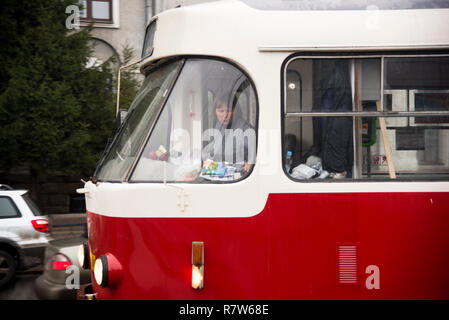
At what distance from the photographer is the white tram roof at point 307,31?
12.4 ft

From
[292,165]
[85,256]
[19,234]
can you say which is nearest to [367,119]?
[292,165]

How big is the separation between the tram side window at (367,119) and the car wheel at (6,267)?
21.3 ft

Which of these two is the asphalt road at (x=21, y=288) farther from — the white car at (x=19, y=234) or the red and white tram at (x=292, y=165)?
the red and white tram at (x=292, y=165)

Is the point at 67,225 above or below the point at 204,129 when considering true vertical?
below

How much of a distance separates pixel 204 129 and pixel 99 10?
49.9 feet

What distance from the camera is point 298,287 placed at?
3711 mm

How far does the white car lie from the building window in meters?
9.82

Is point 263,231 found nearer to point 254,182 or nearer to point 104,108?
point 254,182

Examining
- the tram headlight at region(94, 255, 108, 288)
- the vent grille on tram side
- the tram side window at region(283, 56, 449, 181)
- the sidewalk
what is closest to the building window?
the sidewalk

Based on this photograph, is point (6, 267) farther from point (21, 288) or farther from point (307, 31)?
point (307, 31)

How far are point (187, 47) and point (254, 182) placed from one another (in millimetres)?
1072

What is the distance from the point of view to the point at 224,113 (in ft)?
12.7

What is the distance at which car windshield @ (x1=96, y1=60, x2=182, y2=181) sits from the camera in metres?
Answer: 3.94

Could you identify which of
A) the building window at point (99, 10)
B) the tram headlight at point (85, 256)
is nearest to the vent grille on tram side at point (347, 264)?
the tram headlight at point (85, 256)
